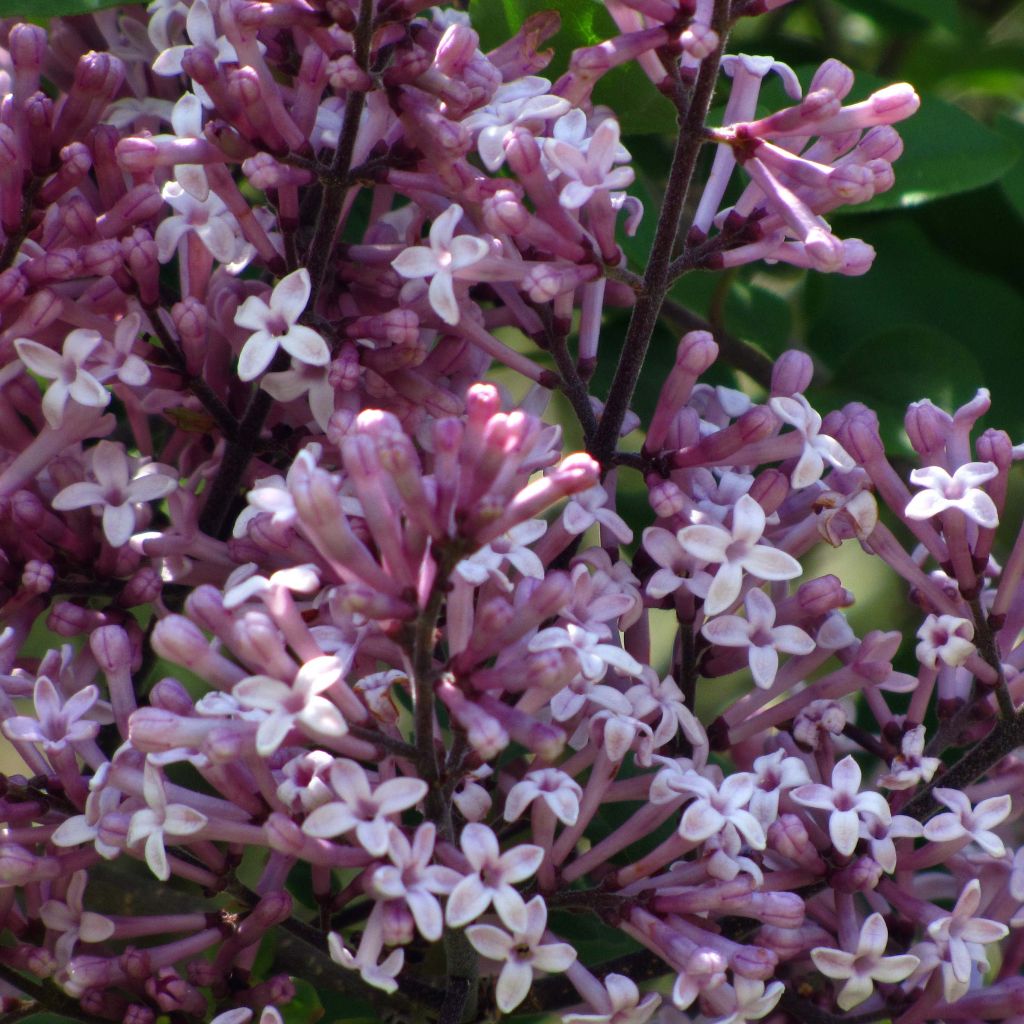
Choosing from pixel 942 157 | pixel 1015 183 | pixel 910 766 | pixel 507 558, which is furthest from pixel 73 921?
pixel 1015 183

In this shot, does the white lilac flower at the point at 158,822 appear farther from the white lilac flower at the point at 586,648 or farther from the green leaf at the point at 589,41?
the green leaf at the point at 589,41

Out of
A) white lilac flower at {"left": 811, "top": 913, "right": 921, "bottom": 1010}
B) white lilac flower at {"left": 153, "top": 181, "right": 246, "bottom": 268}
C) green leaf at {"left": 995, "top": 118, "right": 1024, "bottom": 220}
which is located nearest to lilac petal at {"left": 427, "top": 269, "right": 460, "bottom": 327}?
white lilac flower at {"left": 153, "top": 181, "right": 246, "bottom": 268}

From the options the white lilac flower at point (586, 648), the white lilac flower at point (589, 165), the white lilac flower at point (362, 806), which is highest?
the white lilac flower at point (589, 165)

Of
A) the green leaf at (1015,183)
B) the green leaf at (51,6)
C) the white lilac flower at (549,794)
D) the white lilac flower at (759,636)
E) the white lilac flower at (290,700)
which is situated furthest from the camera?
the green leaf at (1015,183)

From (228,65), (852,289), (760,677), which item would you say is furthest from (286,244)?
(852,289)

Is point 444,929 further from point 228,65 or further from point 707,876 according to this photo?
point 228,65

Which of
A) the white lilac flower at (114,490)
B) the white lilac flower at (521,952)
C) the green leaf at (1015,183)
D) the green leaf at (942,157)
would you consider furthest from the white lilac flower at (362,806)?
the green leaf at (1015,183)

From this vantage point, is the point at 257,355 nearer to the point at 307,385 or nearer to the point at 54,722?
the point at 307,385
